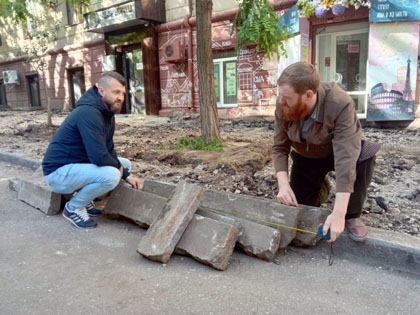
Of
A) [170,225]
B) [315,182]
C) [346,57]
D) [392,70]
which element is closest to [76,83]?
[346,57]

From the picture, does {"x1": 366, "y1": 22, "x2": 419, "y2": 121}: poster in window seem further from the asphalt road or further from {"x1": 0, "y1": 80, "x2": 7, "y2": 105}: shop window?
{"x1": 0, "y1": 80, "x2": 7, "y2": 105}: shop window

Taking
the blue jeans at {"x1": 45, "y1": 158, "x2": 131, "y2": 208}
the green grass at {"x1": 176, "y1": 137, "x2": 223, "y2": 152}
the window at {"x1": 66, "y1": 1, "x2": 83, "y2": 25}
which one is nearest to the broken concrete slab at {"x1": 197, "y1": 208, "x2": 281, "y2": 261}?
the blue jeans at {"x1": 45, "y1": 158, "x2": 131, "y2": 208}

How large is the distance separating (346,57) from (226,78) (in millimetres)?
3997

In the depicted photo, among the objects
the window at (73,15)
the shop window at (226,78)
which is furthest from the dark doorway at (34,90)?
the shop window at (226,78)

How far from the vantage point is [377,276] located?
232cm

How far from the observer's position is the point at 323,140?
7.90ft

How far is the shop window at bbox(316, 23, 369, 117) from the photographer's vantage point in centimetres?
934

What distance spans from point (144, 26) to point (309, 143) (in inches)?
472

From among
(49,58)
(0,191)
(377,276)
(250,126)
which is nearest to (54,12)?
(49,58)

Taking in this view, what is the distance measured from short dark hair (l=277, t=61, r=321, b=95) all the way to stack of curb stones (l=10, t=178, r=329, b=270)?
898 millimetres

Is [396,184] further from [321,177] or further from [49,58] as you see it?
[49,58]

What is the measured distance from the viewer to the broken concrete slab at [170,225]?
2418 mm

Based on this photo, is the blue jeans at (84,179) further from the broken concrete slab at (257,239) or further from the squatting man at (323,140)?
the squatting man at (323,140)

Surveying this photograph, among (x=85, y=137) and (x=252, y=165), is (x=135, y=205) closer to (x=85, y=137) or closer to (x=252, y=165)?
(x=85, y=137)
